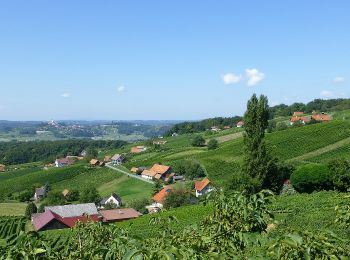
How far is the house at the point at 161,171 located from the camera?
3051 inches

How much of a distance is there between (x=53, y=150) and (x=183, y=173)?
114848 mm

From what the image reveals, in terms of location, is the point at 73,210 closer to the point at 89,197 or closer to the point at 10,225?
the point at 10,225

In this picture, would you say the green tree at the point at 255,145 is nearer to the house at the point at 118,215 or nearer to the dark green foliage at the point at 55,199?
the house at the point at 118,215

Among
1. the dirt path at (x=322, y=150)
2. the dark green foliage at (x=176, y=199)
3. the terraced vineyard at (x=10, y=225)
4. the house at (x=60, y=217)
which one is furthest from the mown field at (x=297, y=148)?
the terraced vineyard at (x=10, y=225)

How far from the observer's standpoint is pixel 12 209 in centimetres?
6800

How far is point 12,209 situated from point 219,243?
69571 mm

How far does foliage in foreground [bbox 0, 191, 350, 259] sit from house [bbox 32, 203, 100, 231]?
A: 137 feet

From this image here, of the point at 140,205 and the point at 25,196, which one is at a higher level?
the point at 140,205

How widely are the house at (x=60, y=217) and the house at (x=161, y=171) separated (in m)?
22.2

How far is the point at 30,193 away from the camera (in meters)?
79.0

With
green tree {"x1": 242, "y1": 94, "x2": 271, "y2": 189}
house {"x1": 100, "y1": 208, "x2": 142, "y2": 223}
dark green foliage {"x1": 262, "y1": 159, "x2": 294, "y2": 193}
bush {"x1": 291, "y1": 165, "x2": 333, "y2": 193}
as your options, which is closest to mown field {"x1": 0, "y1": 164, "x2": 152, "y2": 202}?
house {"x1": 100, "y1": 208, "x2": 142, "y2": 223}

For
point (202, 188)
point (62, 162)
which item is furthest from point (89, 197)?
point (62, 162)

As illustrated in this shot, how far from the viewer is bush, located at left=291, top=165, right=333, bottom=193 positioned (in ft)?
129

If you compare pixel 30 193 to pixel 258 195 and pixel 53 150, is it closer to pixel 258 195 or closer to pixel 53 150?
pixel 258 195
